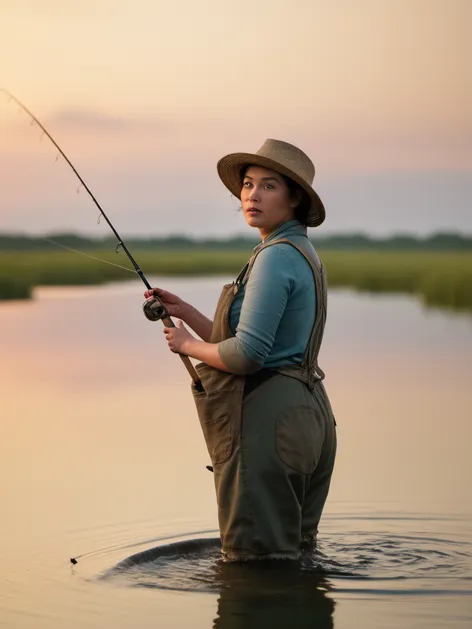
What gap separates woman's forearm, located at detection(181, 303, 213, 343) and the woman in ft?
0.69

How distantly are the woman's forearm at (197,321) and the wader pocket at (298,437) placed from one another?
0.55 metres

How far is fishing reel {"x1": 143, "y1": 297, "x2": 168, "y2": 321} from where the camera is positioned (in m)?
6.34

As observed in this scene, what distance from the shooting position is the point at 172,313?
6.41 meters

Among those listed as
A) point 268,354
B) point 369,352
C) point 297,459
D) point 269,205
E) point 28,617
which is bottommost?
point 28,617

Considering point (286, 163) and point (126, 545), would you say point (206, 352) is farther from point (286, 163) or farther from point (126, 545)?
point (126, 545)

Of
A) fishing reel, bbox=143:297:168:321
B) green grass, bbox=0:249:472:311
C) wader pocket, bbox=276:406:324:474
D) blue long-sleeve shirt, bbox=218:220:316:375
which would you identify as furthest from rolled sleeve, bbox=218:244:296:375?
green grass, bbox=0:249:472:311

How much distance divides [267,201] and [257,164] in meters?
0.15

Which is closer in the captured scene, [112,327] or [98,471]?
[98,471]

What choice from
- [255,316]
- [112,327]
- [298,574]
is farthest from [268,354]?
[112,327]

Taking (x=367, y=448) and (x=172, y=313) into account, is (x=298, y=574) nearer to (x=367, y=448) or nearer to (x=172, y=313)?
(x=172, y=313)

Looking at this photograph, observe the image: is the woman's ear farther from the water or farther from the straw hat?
the water

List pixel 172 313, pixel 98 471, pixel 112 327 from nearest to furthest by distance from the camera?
1. pixel 172 313
2. pixel 98 471
3. pixel 112 327

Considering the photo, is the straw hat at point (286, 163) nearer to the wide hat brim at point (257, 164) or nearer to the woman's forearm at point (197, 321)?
the wide hat brim at point (257, 164)

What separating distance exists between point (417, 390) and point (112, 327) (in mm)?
9761
